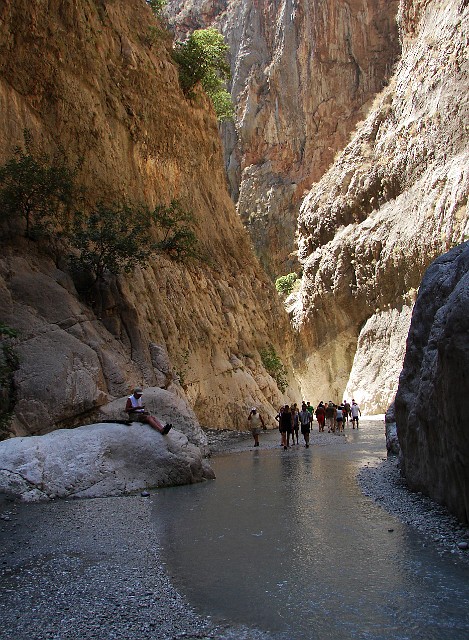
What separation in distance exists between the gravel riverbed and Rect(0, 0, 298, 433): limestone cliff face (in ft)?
17.6

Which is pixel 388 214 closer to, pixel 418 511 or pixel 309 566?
pixel 418 511

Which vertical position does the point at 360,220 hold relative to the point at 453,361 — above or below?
above

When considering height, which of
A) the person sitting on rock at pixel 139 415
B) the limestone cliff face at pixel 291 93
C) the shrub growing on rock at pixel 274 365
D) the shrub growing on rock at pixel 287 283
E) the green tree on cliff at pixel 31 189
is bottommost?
the person sitting on rock at pixel 139 415

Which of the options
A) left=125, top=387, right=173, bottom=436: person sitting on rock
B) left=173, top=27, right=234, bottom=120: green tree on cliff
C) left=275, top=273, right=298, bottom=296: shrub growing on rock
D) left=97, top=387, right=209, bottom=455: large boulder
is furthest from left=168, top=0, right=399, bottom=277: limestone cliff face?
left=125, top=387, right=173, bottom=436: person sitting on rock

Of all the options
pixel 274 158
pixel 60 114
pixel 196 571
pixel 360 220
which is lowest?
pixel 196 571

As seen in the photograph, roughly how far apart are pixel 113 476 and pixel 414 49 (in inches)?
1863

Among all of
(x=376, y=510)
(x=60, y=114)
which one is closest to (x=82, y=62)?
(x=60, y=114)

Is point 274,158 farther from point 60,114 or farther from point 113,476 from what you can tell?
point 113,476

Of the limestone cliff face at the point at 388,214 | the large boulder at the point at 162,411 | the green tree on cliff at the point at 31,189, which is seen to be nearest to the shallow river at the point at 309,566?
the large boulder at the point at 162,411

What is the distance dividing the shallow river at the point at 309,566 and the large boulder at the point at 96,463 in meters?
0.86

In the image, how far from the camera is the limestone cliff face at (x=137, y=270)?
14.5m

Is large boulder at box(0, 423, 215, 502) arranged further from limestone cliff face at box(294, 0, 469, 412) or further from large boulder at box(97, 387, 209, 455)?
limestone cliff face at box(294, 0, 469, 412)

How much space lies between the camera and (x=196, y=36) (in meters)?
29.8

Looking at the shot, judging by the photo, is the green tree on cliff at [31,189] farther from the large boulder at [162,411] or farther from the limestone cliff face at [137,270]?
the large boulder at [162,411]
